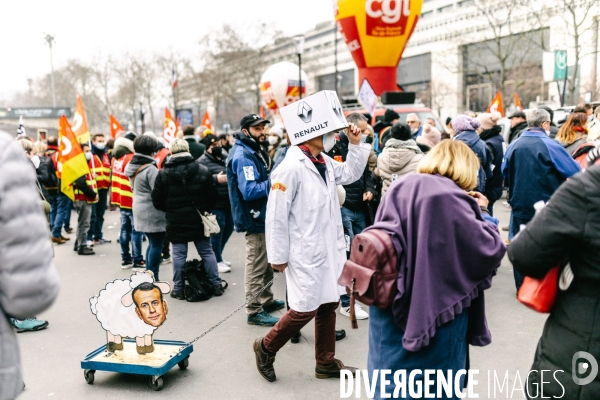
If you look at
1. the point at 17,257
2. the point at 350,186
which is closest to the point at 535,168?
the point at 350,186

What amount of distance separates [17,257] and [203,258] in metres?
4.78

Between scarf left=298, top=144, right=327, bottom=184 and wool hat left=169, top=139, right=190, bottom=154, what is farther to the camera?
wool hat left=169, top=139, right=190, bottom=154

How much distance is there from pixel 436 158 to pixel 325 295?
1.71 meters

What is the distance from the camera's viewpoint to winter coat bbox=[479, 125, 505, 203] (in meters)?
7.39

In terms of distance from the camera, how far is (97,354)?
433cm

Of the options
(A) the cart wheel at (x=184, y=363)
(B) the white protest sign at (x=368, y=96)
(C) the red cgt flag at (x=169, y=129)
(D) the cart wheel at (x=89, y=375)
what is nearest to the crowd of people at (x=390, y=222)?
(A) the cart wheel at (x=184, y=363)

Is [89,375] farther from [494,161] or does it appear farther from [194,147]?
[194,147]

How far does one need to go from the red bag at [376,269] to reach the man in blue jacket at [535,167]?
3.10 meters

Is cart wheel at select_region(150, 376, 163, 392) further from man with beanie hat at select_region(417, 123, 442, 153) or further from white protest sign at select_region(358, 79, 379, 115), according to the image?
white protest sign at select_region(358, 79, 379, 115)

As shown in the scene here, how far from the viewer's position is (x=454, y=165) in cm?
272

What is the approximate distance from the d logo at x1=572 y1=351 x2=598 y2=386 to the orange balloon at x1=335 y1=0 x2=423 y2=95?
1918 centimetres

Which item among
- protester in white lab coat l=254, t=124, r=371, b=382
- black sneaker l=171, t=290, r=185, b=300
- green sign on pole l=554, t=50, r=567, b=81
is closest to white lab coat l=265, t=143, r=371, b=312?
protester in white lab coat l=254, t=124, r=371, b=382

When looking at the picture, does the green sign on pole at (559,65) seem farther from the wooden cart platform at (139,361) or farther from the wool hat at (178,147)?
the wooden cart platform at (139,361)

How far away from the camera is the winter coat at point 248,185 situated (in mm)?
5418
